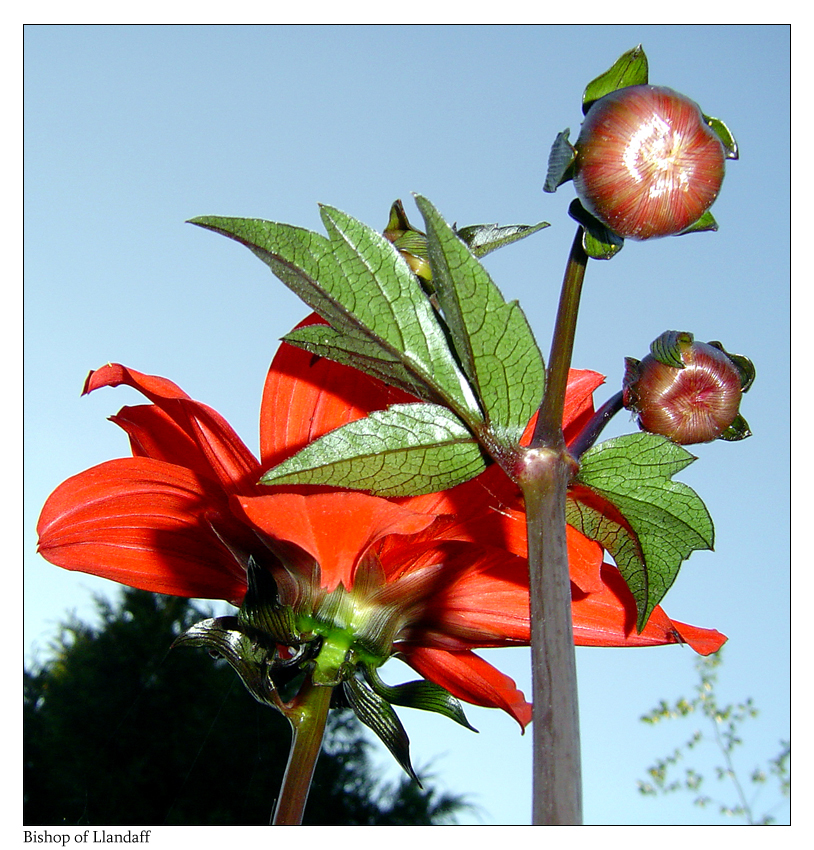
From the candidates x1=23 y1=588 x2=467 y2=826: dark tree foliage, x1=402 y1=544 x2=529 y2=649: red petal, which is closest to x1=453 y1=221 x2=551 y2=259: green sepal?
x1=402 y1=544 x2=529 y2=649: red petal

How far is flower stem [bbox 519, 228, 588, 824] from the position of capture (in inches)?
6.6

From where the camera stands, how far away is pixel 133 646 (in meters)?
2.03

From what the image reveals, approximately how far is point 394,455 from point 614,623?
15cm

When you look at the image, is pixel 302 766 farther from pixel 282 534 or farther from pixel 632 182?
pixel 632 182

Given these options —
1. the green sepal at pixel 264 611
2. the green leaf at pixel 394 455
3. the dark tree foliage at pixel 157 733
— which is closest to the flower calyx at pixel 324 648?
the green sepal at pixel 264 611

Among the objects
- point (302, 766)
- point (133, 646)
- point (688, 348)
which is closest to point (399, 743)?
point (302, 766)

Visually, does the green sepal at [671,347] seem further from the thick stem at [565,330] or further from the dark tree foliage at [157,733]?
the dark tree foliage at [157,733]

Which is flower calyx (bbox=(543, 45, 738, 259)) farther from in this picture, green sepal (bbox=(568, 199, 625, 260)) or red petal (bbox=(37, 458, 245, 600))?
red petal (bbox=(37, 458, 245, 600))

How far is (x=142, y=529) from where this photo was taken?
0.33 m

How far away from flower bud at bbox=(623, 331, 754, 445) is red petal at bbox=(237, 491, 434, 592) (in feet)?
0.25

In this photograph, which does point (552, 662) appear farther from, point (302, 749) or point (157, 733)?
point (157, 733)

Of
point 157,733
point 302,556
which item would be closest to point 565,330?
point 302,556

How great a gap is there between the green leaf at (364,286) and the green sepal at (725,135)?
9 cm

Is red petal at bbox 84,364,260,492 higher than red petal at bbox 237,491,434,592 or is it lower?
higher
